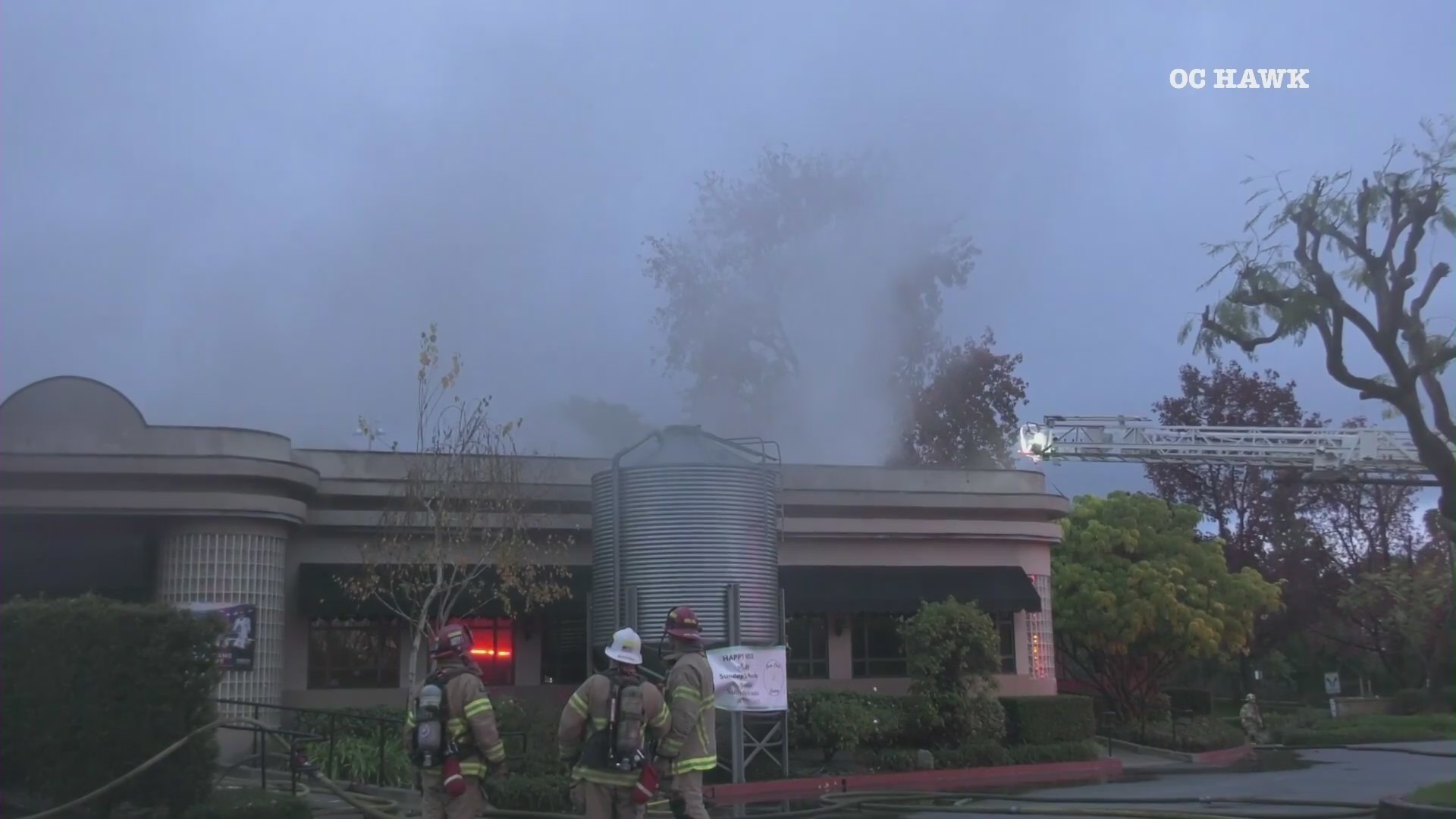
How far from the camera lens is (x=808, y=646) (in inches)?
912

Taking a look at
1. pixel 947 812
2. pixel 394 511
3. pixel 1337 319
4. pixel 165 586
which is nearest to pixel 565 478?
pixel 394 511

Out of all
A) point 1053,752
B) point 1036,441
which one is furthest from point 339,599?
point 1036,441

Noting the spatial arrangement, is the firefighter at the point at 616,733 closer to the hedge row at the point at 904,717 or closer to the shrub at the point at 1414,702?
the shrub at the point at 1414,702

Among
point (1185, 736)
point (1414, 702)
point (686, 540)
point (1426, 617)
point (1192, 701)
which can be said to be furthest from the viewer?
point (1192, 701)

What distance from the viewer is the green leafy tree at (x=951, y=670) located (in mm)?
20000

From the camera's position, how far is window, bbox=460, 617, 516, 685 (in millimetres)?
21594

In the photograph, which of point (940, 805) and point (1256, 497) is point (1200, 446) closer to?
point (1256, 497)

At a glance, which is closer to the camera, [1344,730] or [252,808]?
[252,808]

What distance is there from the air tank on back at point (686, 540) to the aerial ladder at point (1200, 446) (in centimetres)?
1935

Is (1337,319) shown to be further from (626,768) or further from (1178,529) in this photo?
(1178,529)

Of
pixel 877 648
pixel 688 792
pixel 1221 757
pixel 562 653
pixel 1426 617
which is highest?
pixel 1426 617

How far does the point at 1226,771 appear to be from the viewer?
2117 cm

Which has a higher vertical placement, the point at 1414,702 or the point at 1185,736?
the point at 1414,702

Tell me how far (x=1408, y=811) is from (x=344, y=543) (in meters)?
15.8
